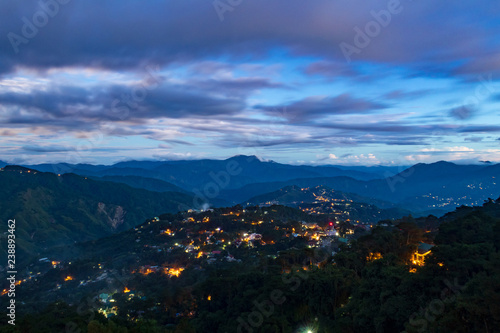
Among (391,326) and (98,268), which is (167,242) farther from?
(391,326)

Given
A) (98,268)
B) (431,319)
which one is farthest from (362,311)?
(98,268)

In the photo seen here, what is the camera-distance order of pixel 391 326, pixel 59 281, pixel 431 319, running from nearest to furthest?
1. pixel 431 319
2. pixel 391 326
3. pixel 59 281

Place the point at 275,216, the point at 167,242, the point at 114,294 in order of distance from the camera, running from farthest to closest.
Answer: the point at 275,216, the point at 167,242, the point at 114,294

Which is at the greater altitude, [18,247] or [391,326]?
[391,326]

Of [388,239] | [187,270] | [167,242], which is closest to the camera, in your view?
[388,239]

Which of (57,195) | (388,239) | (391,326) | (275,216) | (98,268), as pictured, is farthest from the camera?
(57,195)

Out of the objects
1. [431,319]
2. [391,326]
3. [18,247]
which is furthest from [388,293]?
[18,247]

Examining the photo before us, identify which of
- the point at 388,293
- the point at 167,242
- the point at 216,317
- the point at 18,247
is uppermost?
the point at 388,293

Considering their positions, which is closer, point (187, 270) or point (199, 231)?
point (187, 270)

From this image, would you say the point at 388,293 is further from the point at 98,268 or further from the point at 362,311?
the point at 98,268
